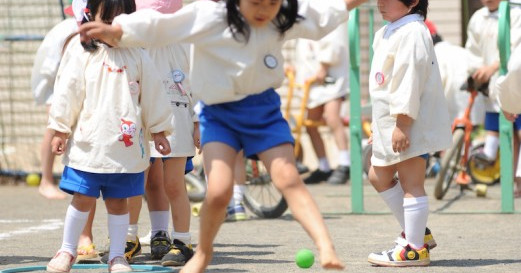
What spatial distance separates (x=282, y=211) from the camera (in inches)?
370

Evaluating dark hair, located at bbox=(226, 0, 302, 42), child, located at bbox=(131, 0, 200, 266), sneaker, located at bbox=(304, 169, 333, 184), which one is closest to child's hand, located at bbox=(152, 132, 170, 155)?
child, located at bbox=(131, 0, 200, 266)

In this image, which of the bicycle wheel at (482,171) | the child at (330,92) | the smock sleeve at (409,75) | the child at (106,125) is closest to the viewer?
the child at (106,125)

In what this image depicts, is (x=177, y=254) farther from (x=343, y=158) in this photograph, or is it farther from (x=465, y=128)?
(x=343, y=158)

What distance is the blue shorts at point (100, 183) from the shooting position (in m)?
6.06

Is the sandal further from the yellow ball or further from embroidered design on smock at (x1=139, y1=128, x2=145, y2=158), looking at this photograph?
the yellow ball

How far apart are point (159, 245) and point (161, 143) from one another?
1.03 metres

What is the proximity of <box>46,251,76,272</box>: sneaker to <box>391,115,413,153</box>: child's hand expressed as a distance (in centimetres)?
175

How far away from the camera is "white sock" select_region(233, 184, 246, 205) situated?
9.25 meters

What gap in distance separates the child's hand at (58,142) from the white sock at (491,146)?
18.9 ft

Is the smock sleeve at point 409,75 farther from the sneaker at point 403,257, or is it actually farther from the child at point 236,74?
the child at point 236,74

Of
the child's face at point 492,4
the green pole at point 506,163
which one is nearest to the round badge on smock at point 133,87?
the green pole at point 506,163

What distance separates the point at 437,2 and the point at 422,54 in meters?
9.97

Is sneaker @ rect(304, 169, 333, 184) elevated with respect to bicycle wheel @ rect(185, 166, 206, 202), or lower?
lower

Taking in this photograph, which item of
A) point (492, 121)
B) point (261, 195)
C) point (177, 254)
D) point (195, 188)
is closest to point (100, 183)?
point (177, 254)
